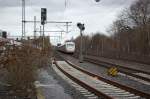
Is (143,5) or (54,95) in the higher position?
(143,5)

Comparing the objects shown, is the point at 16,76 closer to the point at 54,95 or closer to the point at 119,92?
the point at 54,95

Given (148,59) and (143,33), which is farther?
(143,33)

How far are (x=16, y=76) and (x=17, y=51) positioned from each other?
5.23 feet

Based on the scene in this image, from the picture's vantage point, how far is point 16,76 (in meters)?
18.7

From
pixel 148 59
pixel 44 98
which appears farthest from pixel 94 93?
pixel 148 59

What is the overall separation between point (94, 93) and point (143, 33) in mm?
56686

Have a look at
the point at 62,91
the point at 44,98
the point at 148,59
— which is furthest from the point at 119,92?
the point at 148,59

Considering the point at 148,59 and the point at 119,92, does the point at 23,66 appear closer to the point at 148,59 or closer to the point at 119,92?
the point at 119,92

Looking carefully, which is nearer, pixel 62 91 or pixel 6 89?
pixel 6 89

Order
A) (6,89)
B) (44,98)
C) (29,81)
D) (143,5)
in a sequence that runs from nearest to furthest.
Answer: (44,98) < (6,89) < (29,81) < (143,5)

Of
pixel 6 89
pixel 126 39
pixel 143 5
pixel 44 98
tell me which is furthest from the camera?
pixel 143 5

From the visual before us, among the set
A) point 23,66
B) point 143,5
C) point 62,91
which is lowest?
point 62,91

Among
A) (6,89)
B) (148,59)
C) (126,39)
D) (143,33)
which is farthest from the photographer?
(126,39)

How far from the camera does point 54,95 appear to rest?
1866 centimetres
